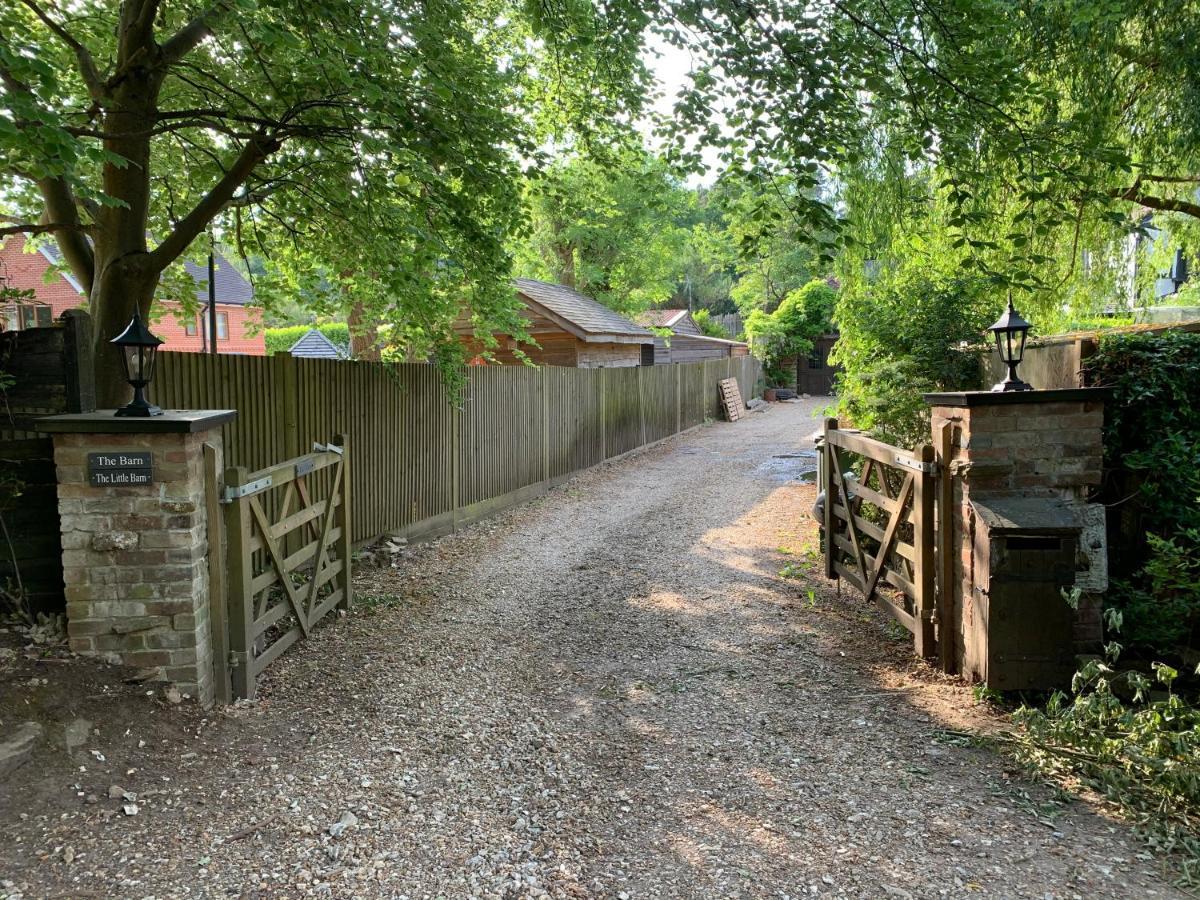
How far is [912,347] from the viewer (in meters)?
6.99

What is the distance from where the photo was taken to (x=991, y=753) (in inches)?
146

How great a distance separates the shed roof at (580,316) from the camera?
1725 cm

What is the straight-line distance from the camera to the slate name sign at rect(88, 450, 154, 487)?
382 cm

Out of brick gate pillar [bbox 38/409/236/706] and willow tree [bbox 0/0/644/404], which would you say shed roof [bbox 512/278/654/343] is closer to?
willow tree [bbox 0/0/644/404]

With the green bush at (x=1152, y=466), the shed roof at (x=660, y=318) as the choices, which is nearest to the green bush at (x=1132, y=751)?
the green bush at (x=1152, y=466)

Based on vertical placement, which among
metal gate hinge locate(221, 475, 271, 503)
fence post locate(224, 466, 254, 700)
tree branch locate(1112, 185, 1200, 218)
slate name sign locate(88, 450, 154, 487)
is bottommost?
fence post locate(224, 466, 254, 700)

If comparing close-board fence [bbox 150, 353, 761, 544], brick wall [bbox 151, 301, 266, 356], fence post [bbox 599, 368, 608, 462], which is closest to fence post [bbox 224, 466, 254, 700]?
close-board fence [bbox 150, 353, 761, 544]

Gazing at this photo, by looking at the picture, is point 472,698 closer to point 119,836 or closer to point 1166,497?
point 119,836

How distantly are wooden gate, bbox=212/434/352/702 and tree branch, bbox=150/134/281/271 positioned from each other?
1960mm

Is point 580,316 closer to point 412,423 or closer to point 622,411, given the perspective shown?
point 622,411

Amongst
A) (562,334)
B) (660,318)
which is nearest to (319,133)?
(562,334)

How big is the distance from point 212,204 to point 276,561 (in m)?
3.18

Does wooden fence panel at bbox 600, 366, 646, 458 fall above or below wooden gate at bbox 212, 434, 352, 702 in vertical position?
above

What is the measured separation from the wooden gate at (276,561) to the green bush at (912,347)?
465 centimetres
